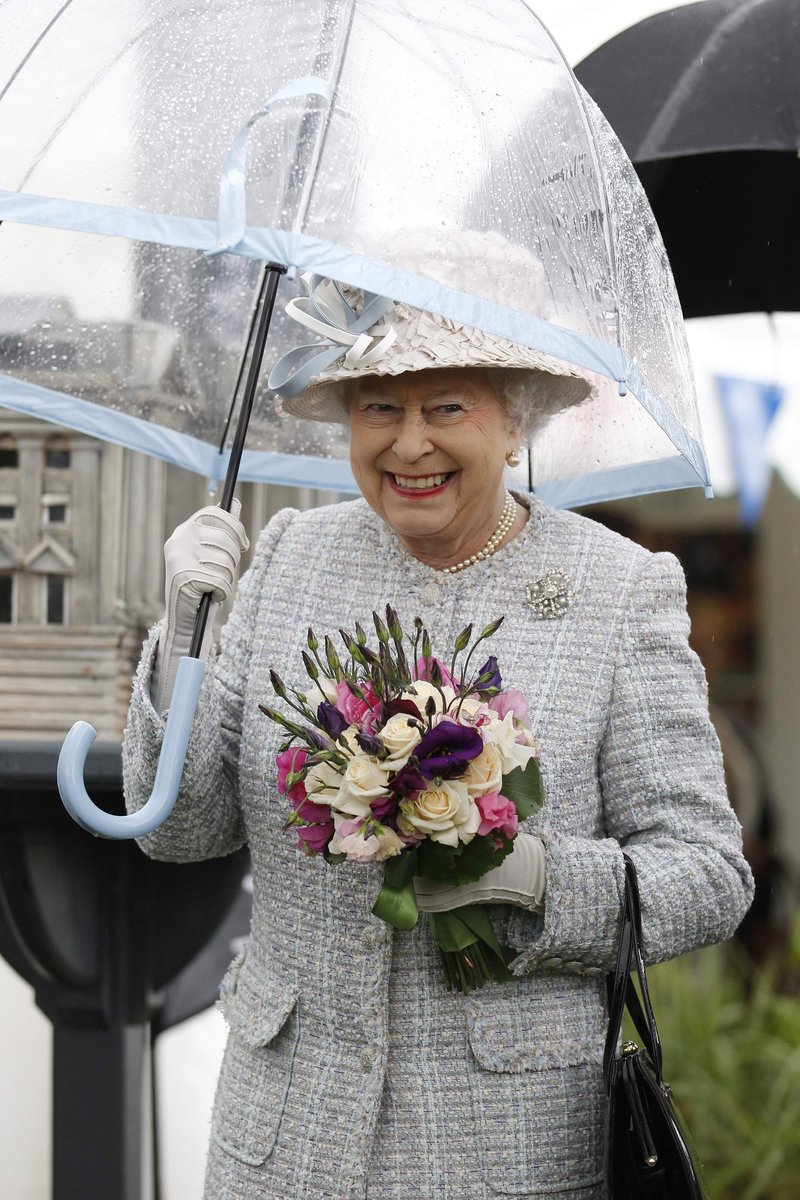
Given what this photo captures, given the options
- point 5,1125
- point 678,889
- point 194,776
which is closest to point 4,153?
point 194,776

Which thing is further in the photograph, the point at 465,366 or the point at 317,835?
the point at 465,366

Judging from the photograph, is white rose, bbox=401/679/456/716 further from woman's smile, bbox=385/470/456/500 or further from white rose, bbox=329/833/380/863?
woman's smile, bbox=385/470/456/500

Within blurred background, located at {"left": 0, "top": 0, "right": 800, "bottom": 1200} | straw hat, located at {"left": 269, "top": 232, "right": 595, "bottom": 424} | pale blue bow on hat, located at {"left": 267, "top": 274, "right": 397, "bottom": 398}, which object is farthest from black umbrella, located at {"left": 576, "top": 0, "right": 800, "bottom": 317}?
pale blue bow on hat, located at {"left": 267, "top": 274, "right": 397, "bottom": 398}

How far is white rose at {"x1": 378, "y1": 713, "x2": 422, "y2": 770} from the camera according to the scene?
5.28 feet

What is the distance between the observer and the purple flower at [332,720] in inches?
65.1

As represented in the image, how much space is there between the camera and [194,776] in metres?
1.94

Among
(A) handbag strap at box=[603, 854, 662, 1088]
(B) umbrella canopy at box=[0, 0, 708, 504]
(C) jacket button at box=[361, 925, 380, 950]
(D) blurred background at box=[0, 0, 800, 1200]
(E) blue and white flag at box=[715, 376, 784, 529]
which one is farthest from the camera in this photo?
(E) blue and white flag at box=[715, 376, 784, 529]

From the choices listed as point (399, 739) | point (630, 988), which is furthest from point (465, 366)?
point (630, 988)

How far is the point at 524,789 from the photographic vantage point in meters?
1.74

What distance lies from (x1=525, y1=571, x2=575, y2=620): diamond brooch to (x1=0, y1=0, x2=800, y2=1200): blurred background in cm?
74

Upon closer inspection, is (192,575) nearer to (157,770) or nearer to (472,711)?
(157,770)

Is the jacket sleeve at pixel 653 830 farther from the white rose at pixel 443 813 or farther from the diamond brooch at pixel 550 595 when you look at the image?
the white rose at pixel 443 813

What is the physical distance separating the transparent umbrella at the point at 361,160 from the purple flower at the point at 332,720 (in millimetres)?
232

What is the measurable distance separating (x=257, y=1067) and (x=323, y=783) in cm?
52
